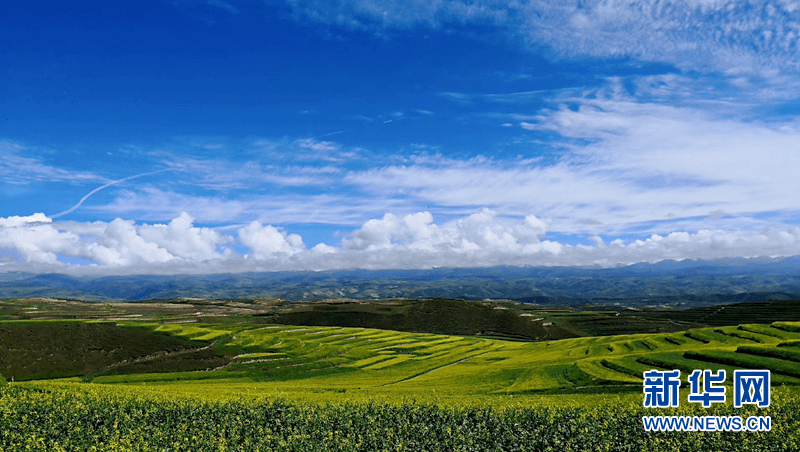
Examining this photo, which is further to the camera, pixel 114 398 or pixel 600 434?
pixel 114 398

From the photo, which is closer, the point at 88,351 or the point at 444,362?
the point at 444,362

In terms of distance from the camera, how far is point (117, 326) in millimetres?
138000

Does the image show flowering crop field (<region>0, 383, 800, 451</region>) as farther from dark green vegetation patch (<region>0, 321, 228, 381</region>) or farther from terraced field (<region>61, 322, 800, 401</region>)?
dark green vegetation patch (<region>0, 321, 228, 381</region>)

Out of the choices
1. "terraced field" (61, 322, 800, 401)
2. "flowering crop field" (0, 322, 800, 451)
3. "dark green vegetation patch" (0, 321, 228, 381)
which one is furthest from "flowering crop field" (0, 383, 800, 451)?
"dark green vegetation patch" (0, 321, 228, 381)

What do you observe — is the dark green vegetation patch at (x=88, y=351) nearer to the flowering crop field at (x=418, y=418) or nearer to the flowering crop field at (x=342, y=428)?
the flowering crop field at (x=418, y=418)

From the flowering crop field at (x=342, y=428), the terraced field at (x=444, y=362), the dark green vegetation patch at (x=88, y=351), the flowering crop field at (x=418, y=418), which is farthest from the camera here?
the dark green vegetation patch at (x=88, y=351)

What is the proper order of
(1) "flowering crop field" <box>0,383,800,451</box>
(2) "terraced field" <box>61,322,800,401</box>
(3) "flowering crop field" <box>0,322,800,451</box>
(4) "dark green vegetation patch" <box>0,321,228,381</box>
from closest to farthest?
(1) "flowering crop field" <box>0,383,800,451</box> → (3) "flowering crop field" <box>0,322,800,451</box> → (2) "terraced field" <box>61,322,800,401</box> → (4) "dark green vegetation patch" <box>0,321,228,381</box>

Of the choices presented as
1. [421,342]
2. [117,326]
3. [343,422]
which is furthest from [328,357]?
[343,422]

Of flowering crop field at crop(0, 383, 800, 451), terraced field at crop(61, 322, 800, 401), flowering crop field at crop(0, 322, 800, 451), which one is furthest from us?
terraced field at crop(61, 322, 800, 401)

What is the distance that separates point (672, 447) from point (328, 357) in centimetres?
9984

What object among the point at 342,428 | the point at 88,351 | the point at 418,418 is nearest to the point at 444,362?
the point at 418,418

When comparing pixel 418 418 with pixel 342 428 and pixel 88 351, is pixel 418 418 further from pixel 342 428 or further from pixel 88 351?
pixel 88 351

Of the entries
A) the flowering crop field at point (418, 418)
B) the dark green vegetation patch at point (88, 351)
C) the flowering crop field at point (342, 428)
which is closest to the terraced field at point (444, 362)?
the flowering crop field at point (418, 418)

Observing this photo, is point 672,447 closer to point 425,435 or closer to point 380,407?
point 425,435
